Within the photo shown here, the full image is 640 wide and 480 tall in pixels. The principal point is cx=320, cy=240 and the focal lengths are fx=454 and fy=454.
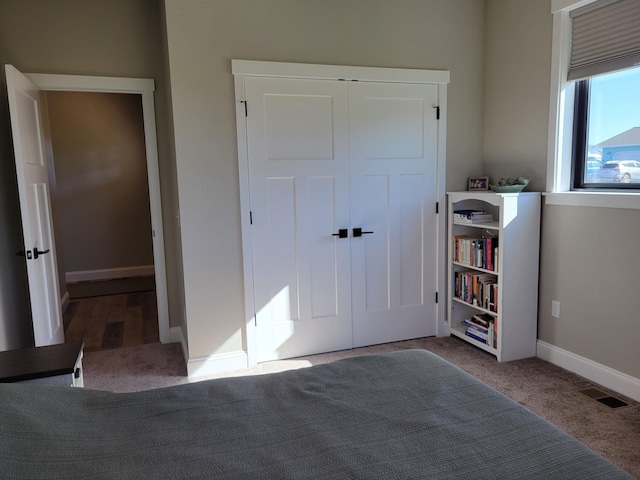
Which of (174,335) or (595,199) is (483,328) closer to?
(595,199)

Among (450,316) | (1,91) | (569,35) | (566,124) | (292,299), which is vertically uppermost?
(569,35)

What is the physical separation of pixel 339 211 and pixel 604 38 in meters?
2.03

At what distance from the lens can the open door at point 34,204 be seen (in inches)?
112

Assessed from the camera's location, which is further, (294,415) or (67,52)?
(67,52)

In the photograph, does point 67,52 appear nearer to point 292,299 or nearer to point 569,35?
point 292,299

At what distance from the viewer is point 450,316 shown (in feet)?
12.6

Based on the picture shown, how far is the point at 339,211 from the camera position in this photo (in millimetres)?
3477

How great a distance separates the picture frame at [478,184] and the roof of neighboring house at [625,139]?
90cm

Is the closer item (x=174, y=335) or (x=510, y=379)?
(x=510, y=379)

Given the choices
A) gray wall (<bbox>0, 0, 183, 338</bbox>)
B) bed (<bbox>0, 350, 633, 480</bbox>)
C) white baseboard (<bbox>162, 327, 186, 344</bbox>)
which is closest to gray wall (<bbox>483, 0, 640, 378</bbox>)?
bed (<bbox>0, 350, 633, 480</bbox>)

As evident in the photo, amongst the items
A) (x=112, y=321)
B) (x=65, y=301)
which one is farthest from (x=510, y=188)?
(x=65, y=301)

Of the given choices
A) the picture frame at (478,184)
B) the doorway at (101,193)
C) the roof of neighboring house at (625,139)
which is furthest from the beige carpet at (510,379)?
the doorway at (101,193)

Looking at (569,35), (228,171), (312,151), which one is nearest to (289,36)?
(312,151)

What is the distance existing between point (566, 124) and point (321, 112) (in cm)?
171
